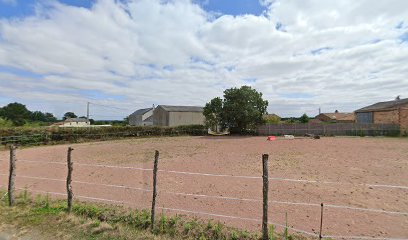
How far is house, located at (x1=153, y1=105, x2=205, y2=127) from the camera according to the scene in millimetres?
49188

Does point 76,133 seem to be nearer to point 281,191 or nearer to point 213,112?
point 213,112

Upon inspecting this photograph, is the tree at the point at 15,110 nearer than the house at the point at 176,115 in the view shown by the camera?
No

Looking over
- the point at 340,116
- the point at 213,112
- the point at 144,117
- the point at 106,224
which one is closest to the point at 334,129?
the point at 213,112

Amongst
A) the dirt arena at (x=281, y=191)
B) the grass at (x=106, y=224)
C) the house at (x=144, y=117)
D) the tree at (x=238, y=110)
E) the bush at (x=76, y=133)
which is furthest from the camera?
the house at (x=144, y=117)

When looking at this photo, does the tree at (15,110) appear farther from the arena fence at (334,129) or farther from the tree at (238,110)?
the arena fence at (334,129)

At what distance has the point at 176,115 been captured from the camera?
4978 cm

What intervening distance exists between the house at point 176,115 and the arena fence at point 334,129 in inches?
692

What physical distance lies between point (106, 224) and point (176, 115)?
44.8 m

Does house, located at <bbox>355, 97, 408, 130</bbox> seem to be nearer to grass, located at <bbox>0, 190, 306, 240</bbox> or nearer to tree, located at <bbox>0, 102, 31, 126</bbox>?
grass, located at <bbox>0, 190, 306, 240</bbox>

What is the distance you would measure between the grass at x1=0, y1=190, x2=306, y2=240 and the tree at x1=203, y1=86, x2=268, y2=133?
29.9 meters

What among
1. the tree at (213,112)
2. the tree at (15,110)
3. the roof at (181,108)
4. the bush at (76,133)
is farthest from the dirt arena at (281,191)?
the tree at (15,110)

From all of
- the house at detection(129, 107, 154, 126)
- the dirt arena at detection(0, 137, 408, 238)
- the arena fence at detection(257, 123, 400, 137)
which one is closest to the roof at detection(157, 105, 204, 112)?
the house at detection(129, 107, 154, 126)

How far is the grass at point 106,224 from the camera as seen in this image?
4.72 metres

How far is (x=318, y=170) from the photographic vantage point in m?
10.9
